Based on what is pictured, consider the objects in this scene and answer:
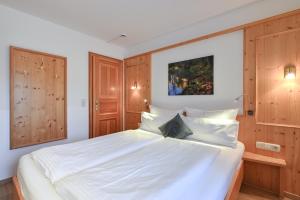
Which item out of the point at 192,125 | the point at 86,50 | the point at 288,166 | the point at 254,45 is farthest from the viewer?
the point at 86,50

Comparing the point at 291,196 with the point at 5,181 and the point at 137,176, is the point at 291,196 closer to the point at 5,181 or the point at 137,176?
the point at 137,176

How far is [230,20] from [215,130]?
1.69 m

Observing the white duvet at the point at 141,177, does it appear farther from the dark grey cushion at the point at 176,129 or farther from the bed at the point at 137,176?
the dark grey cushion at the point at 176,129

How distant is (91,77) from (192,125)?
7.46 ft

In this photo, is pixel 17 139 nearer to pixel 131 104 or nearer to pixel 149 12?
pixel 131 104

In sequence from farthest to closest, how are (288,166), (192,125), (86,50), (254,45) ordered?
(86,50) < (192,125) < (254,45) < (288,166)

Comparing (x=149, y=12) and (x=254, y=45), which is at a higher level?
(x=149, y=12)

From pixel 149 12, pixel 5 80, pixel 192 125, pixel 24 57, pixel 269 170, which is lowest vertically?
pixel 269 170

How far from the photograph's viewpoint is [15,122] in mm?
2262

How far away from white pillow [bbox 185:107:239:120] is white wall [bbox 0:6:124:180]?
211 cm

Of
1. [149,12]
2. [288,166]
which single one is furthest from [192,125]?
[149,12]

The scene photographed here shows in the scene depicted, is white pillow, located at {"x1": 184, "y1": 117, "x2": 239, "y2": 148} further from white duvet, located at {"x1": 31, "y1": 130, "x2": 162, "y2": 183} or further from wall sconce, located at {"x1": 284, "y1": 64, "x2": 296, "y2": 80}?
wall sconce, located at {"x1": 284, "y1": 64, "x2": 296, "y2": 80}

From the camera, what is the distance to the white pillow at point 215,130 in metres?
1.94

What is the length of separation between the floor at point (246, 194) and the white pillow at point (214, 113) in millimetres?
966
